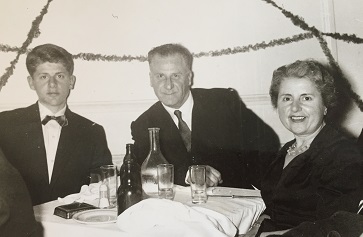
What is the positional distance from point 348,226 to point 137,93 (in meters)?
1.65

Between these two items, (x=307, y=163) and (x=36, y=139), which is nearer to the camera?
(x=307, y=163)

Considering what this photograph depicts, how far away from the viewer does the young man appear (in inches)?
88.1

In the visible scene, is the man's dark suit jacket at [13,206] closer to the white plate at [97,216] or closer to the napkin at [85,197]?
the white plate at [97,216]

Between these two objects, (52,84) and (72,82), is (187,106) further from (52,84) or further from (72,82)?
(52,84)

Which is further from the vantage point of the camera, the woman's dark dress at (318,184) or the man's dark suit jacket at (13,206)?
the woman's dark dress at (318,184)

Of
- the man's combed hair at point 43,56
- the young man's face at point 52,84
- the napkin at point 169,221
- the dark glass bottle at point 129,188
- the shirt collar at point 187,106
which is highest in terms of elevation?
the man's combed hair at point 43,56

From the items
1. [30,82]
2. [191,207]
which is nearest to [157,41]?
[30,82]

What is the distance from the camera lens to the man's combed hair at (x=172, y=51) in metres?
2.34

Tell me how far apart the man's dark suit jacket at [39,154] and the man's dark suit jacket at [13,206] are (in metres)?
1.28

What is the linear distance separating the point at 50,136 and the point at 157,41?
0.91m

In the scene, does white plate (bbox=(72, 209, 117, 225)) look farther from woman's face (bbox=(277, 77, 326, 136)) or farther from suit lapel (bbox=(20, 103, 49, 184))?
suit lapel (bbox=(20, 103, 49, 184))

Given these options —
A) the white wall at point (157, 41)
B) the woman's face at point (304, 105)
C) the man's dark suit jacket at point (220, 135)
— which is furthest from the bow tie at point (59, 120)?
the woman's face at point (304, 105)

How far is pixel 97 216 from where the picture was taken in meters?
1.27

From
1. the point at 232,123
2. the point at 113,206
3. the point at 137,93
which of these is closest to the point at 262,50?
the point at 232,123
